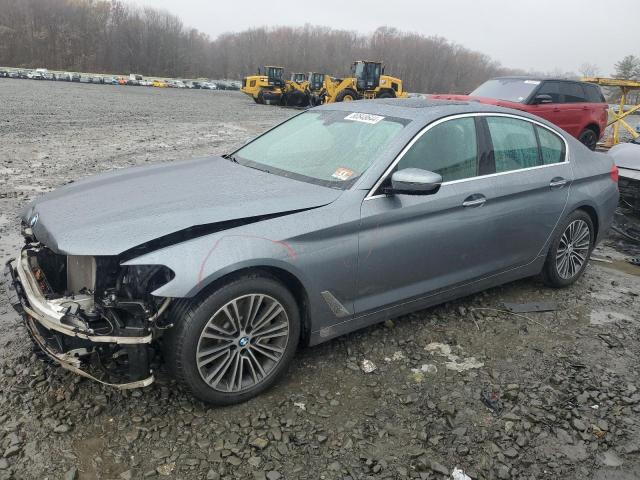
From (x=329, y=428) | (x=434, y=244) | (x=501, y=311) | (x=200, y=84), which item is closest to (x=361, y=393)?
(x=329, y=428)

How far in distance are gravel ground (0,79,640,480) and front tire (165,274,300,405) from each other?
0.48ft

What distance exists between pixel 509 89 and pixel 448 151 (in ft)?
26.3

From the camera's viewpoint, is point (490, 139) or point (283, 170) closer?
point (283, 170)

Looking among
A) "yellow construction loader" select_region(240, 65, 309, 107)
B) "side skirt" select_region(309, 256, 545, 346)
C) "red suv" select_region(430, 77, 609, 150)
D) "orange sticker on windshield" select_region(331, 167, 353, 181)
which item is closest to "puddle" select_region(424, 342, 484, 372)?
"side skirt" select_region(309, 256, 545, 346)

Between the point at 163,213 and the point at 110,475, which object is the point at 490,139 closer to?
the point at 163,213

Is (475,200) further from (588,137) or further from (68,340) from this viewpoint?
(588,137)

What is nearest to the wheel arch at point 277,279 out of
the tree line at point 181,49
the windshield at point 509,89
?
the windshield at point 509,89

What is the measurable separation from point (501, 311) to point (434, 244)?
46.3 inches

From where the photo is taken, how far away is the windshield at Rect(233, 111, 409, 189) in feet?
10.7

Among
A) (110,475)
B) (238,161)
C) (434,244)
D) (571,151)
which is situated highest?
(571,151)

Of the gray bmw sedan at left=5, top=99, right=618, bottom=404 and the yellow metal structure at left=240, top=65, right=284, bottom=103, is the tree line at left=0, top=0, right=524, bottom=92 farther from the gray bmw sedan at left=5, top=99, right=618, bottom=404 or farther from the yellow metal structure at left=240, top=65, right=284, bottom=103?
the gray bmw sedan at left=5, top=99, right=618, bottom=404

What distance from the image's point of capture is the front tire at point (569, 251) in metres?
4.34

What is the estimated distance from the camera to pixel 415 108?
3.67m

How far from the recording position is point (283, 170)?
3.45 m
